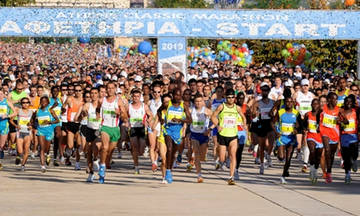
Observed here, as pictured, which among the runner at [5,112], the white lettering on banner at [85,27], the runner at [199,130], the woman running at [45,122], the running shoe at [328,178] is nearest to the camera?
the running shoe at [328,178]

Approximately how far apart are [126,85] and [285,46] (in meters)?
37.0

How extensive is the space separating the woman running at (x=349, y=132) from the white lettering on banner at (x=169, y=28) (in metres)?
15.5

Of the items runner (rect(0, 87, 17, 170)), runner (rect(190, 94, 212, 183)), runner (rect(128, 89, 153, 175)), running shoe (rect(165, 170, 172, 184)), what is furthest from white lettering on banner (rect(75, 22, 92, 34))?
running shoe (rect(165, 170, 172, 184))

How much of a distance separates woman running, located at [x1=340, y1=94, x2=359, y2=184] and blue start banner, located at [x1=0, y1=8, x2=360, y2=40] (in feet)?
50.7

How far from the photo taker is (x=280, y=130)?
57.6 ft

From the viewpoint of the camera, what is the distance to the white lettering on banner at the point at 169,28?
32.2m

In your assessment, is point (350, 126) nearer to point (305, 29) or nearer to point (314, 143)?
point (314, 143)

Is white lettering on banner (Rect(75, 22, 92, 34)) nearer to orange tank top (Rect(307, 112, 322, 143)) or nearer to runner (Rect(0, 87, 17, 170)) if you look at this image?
runner (Rect(0, 87, 17, 170))

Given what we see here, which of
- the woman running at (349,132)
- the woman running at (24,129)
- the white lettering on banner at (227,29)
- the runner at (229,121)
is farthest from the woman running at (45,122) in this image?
the white lettering on banner at (227,29)

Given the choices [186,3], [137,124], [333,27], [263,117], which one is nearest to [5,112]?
[137,124]

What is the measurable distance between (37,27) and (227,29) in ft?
20.3

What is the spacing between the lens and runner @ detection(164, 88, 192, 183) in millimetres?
16797

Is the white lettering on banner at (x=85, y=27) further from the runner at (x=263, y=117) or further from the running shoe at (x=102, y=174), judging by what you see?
the running shoe at (x=102, y=174)

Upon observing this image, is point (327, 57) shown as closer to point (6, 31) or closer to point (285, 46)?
point (285, 46)
